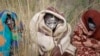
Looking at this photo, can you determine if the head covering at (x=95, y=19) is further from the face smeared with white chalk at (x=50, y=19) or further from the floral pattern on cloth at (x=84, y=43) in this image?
the face smeared with white chalk at (x=50, y=19)

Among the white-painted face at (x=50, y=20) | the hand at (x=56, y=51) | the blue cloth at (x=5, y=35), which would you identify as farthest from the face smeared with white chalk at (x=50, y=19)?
the blue cloth at (x=5, y=35)

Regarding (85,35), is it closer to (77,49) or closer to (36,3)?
(77,49)

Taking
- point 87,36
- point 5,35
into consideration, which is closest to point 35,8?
point 5,35

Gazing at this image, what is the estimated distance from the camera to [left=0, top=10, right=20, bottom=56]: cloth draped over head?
12.6 feet

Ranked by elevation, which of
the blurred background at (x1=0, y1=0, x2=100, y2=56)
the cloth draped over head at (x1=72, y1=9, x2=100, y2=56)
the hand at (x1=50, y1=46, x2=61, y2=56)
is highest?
the blurred background at (x1=0, y1=0, x2=100, y2=56)

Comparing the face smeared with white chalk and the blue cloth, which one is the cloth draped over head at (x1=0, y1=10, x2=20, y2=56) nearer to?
the blue cloth

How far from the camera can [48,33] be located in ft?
12.5

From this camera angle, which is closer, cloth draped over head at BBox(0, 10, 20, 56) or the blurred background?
cloth draped over head at BBox(0, 10, 20, 56)

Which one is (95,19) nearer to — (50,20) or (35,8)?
(50,20)

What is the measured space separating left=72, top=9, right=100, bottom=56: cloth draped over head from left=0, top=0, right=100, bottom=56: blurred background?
0.13 meters

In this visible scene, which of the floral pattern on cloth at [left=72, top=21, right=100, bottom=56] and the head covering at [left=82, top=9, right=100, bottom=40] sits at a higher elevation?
the head covering at [left=82, top=9, right=100, bottom=40]

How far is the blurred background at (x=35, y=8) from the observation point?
395cm

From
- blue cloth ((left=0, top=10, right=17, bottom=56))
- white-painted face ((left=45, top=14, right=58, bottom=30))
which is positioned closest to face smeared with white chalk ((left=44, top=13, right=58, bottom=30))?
white-painted face ((left=45, top=14, right=58, bottom=30))

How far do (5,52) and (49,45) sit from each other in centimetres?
32
